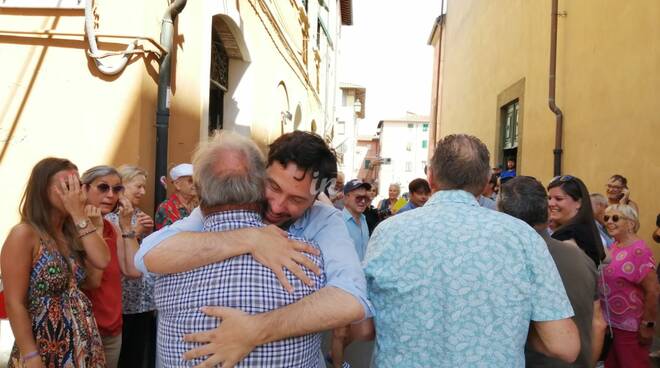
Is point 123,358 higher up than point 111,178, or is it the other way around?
point 111,178

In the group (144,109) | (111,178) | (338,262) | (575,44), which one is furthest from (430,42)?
(338,262)

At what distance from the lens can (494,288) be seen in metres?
1.88

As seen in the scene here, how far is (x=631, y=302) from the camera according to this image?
3.88 metres

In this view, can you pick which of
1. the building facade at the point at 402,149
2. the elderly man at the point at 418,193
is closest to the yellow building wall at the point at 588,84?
the elderly man at the point at 418,193

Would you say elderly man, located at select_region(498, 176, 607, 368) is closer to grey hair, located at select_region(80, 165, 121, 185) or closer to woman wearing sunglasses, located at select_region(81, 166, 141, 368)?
woman wearing sunglasses, located at select_region(81, 166, 141, 368)

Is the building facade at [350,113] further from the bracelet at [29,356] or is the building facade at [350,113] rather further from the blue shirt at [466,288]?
the blue shirt at [466,288]

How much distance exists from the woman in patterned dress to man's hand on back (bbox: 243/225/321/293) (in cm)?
159

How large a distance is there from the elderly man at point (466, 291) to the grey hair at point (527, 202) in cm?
65

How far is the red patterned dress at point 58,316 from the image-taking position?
8.45 ft

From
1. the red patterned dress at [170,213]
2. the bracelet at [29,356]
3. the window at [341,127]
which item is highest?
the window at [341,127]

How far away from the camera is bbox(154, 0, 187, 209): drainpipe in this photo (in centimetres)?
539

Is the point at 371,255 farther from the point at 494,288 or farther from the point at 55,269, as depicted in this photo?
the point at 55,269

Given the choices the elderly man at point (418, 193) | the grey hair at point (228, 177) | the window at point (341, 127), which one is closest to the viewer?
the grey hair at point (228, 177)

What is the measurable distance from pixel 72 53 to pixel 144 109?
31.4 inches
